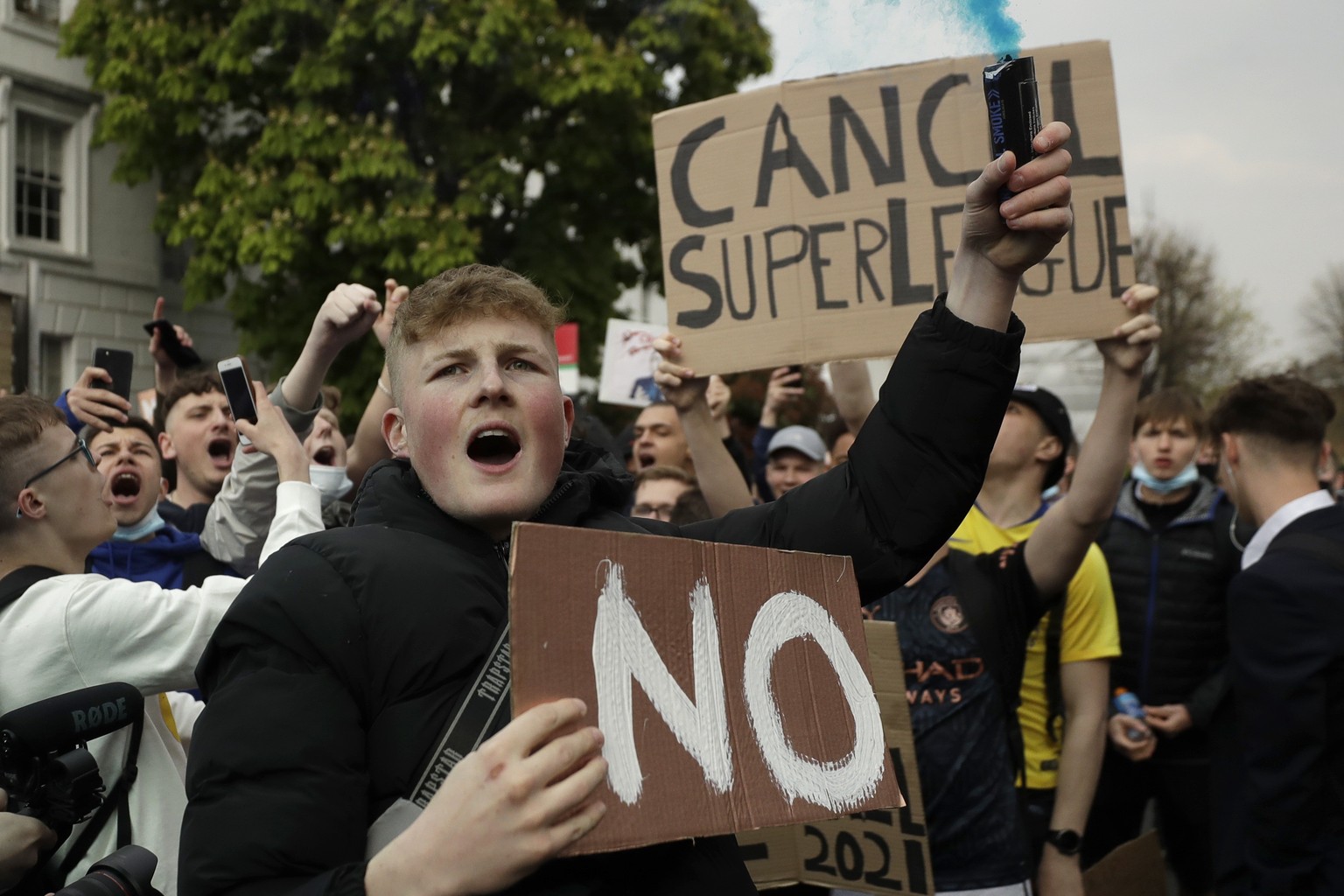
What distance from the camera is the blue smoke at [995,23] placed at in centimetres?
177

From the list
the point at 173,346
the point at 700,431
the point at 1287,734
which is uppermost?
the point at 173,346

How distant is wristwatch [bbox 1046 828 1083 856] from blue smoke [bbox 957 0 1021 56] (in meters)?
2.31

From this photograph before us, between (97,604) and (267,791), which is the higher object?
(97,604)

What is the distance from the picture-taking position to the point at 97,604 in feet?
7.82

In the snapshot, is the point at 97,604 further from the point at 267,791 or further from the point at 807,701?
the point at 807,701

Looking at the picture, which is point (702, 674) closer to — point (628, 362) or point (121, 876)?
point (121, 876)

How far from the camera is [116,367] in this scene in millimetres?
3836

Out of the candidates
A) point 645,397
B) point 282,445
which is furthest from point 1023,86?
point 645,397

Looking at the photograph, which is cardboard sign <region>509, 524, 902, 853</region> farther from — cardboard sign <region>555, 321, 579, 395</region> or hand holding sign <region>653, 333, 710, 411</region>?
cardboard sign <region>555, 321, 579, 395</region>

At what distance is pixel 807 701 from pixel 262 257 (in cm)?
1372

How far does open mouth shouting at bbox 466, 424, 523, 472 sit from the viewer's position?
1811 mm

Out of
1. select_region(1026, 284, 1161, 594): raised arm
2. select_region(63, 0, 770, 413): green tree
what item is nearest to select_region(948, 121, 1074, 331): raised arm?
select_region(1026, 284, 1161, 594): raised arm

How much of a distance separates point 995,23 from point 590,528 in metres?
0.91

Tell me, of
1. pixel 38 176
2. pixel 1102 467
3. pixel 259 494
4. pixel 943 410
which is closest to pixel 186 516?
pixel 259 494
